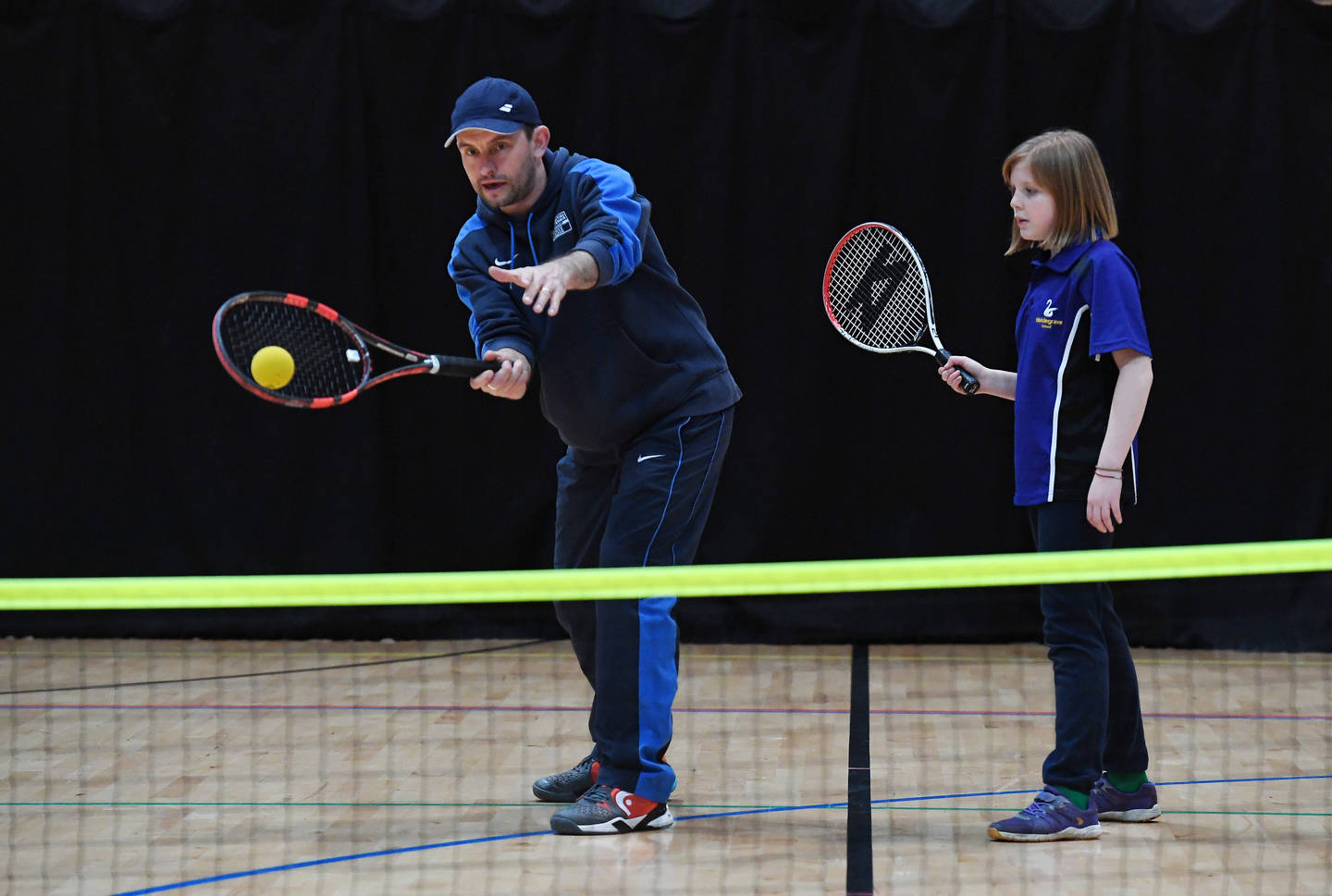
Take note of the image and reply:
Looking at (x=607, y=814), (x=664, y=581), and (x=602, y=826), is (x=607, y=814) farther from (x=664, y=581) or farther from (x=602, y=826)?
(x=664, y=581)

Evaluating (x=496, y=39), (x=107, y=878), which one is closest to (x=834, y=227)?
(x=496, y=39)

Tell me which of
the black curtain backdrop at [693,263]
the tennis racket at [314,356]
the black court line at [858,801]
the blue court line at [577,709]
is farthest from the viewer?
the black curtain backdrop at [693,263]

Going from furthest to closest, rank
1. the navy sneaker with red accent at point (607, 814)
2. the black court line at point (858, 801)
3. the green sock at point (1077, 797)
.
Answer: the navy sneaker with red accent at point (607, 814), the green sock at point (1077, 797), the black court line at point (858, 801)

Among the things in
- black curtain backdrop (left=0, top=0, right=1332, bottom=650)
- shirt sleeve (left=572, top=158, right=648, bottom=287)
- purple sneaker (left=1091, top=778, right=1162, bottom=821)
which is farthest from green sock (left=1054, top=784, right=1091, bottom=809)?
black curtain backdrop (left=0, top=0, right=1332, bottom=650)

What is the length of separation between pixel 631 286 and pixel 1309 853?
2.08 m

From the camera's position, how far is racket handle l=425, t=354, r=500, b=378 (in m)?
3.20

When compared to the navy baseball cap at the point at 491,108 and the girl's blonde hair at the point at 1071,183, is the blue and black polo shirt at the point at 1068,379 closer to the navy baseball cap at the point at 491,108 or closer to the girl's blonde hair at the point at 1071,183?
the girl's blonde hair at the point at 1071,183

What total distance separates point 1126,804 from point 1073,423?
975 millimetres

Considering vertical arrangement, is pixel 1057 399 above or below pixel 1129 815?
above

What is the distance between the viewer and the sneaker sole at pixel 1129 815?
361cm

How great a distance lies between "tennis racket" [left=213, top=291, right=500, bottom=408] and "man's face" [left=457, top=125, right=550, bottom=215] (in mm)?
426

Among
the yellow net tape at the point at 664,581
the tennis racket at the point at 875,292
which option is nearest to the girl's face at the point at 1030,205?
the tennis racket at the point at 875,292

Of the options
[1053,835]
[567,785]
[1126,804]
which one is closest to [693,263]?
[567,785]

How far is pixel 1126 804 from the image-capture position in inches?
142
